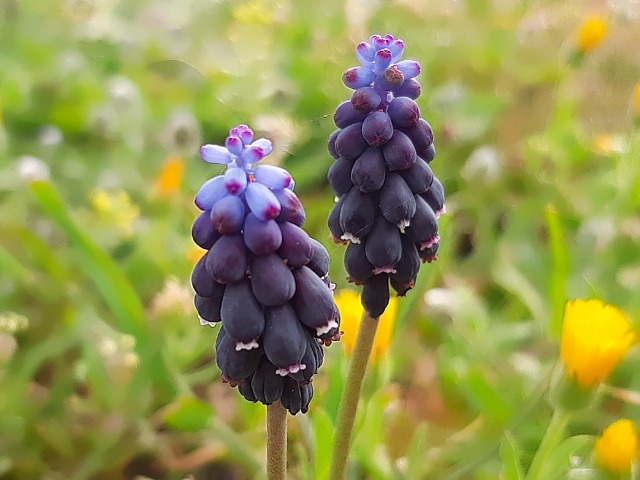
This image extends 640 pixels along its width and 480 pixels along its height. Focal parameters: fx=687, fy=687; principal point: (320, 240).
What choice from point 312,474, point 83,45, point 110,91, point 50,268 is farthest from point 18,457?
point 83,45

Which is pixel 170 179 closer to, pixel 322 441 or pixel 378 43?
pixel 322 441

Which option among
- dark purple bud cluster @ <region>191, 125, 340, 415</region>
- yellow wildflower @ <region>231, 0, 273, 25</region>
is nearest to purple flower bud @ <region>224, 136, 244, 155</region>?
dark purple bud cluster @ <region>191, 125, 340, 415</region>

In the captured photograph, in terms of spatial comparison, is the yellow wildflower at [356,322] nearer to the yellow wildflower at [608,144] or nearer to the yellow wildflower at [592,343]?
the yellow wildflower at [592,343]

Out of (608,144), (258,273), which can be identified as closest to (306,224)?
(608,144)

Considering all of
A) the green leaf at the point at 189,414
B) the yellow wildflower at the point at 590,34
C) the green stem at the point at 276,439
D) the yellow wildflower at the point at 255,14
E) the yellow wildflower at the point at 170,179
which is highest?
the yellow wildflower at the point at 255,14

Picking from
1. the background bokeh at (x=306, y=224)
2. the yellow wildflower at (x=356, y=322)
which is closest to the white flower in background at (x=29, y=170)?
the background bokeh at (x=306, y=224)

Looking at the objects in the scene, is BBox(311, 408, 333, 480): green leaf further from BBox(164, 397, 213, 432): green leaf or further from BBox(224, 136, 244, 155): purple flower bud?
BBox(224, 136, 244, 155): purple flower bud
